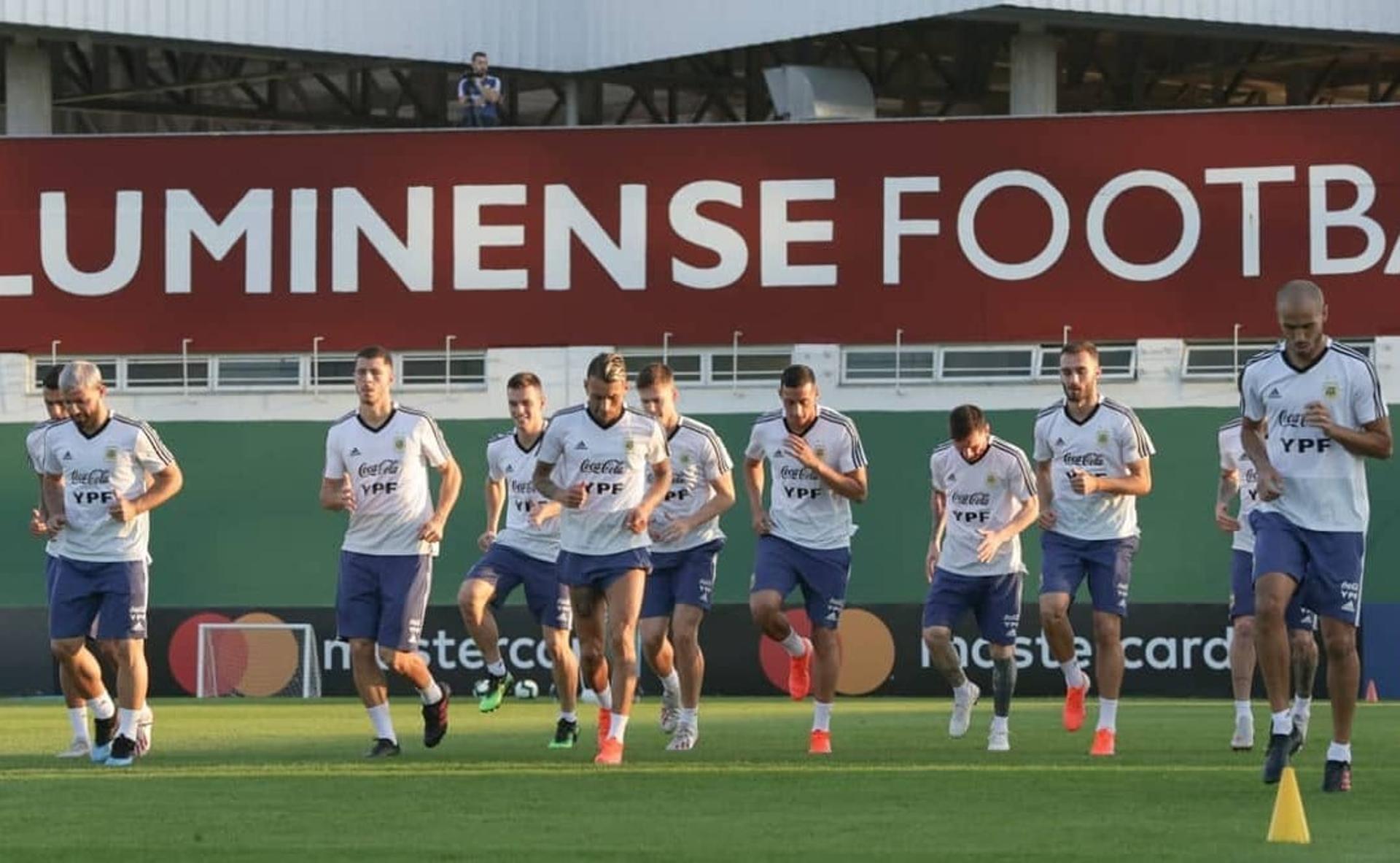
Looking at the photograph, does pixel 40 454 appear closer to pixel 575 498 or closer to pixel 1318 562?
pixel 575 498

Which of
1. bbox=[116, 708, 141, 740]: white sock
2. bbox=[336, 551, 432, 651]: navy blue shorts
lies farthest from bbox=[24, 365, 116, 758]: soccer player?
bbox=[336, 551, 432, 651]: navy blue shorts

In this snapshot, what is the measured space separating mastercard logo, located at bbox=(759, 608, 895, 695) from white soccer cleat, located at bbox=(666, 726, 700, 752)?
10.7 metres

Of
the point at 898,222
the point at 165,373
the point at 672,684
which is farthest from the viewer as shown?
the point at 165,373

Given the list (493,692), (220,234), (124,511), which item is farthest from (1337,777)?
(220,234)

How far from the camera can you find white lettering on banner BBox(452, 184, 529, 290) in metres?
30.5

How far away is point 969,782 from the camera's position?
13.7 m

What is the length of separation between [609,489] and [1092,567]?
3472mm

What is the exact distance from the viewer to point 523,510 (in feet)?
64.7

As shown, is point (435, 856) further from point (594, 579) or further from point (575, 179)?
point (575, 179)

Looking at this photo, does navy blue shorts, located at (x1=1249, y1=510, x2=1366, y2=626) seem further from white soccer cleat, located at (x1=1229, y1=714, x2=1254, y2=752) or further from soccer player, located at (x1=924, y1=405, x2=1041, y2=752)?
soccer player, located at (x1=924, y1=405, x2=1041, y2=752)

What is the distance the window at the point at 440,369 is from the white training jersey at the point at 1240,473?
13.2m

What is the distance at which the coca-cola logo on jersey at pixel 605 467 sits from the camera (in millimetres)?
14836

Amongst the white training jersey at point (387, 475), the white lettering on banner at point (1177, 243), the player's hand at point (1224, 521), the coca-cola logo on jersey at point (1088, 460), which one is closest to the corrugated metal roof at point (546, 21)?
the white lettering on banner at point (1177, 243)

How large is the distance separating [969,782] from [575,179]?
17729 millimetres
